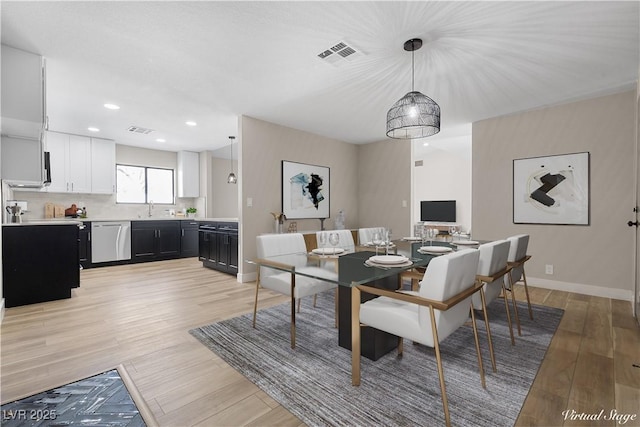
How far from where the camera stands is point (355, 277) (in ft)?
5.66

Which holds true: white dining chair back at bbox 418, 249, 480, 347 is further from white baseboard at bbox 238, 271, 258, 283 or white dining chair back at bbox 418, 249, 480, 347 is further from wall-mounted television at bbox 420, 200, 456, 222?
wall-mounted television at bbox 420, 200, 456, 222

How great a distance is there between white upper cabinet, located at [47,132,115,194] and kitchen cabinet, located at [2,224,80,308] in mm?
2493

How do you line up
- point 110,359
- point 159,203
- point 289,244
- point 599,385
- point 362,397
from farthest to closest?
1. point 159,203
2. point 289,244
3. point 110,359
4. point 599,385
5. point 362,397

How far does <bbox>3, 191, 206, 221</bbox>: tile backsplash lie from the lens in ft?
17.0

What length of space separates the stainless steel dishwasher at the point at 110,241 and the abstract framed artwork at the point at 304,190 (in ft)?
10.8

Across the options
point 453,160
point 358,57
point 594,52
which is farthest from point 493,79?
point 453,160

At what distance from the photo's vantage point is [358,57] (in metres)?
2.65

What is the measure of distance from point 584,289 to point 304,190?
4.11 m

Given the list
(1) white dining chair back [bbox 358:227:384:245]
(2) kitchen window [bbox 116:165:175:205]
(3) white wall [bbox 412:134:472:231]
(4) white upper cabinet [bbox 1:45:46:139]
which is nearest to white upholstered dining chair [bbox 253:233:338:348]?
(1) white dining chair back [bbox 358:227:384:245]

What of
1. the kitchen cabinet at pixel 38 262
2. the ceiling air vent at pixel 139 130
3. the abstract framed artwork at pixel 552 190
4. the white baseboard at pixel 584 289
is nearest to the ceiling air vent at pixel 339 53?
the abstract framed artwork at pixel 552 190

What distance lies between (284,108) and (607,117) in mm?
3954

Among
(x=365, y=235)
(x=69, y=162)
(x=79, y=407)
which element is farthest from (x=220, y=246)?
(x=79, y=407)

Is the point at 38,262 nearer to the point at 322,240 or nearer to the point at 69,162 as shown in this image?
the point at 69,162

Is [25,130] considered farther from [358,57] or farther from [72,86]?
[358,57]
